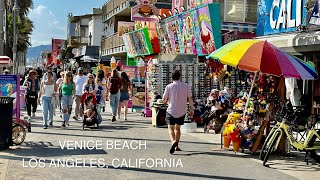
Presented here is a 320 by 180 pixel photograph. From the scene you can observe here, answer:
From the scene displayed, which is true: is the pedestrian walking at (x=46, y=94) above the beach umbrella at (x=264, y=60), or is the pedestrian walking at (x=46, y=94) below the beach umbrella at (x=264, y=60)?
below

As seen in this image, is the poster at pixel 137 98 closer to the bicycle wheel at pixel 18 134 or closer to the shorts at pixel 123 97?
the shorts at pixel 123 97

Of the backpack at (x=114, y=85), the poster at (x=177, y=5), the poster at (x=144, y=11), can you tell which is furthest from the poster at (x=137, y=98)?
the poster at (x=144, y=11)

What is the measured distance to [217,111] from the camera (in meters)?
12.3

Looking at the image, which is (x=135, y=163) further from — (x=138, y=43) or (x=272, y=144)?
(x=138, y=43)

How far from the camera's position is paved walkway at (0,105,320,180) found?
293 inches

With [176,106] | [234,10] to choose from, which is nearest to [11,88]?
[176,106]

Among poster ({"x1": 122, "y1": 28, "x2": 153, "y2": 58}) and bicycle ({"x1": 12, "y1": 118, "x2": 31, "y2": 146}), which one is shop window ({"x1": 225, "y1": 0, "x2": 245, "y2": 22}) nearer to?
poster ({"x1": 122, "y1": 28, "x2": 153, "y2": 58})

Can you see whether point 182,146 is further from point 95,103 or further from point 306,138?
point 95,103

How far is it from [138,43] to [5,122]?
19.2 m

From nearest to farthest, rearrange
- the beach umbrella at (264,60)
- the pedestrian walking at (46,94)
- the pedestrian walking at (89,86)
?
the beach umbrella at (264,60) < the pedestrian walking at (46,94) < the pedestrian walking at (89,86)

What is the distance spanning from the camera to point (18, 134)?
32.2 ft

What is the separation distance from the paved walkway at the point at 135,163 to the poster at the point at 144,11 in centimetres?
1154

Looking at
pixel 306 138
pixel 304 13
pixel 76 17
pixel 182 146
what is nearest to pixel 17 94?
pixel 182 146

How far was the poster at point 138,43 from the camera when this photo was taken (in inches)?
1046
